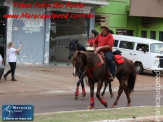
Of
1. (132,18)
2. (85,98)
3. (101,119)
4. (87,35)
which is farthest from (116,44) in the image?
(101,119)

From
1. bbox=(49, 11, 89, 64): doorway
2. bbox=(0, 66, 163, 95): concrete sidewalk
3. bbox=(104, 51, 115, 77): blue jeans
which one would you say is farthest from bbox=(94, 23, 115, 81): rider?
bbox=(49, 11, 89, 64): doorway

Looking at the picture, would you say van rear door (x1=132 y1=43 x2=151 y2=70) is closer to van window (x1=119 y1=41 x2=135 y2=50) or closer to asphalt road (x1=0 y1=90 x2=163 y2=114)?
van window (x1=119 y1=41 x2=135 y2=50)

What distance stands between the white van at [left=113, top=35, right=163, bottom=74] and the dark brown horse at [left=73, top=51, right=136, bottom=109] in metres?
9.60

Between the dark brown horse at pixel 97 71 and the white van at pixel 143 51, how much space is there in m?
9.60

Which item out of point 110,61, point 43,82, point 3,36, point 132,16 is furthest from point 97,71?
point 132,16

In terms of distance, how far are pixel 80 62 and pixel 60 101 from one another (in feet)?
9.34

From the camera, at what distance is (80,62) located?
9.31m

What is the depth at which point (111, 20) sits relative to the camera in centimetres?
2506

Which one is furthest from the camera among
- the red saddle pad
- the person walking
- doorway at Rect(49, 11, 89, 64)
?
doorway at Rect(49, 11, 89, 64)

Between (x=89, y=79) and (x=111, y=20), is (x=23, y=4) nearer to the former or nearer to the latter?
(x=111, y=20)

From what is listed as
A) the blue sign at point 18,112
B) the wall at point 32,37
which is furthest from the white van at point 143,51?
the blue sign at point 18,112

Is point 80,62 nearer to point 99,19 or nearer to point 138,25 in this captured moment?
point 99,19

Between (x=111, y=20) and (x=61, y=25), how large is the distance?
3958 mm

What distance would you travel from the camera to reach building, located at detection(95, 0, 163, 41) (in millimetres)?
24562
